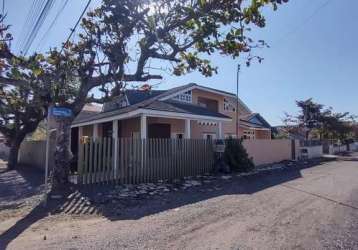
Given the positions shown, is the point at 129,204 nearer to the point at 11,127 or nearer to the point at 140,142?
the point at 140,142

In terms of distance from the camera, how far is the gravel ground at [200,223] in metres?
5.33

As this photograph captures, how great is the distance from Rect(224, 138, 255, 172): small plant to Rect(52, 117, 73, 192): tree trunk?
8202mm

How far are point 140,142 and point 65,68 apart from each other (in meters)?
3.88

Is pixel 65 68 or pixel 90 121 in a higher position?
pixel 65 68

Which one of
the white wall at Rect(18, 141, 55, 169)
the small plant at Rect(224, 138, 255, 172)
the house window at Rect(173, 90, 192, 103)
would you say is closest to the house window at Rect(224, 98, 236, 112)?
the house window at Rect(173, 90, 192, 103)

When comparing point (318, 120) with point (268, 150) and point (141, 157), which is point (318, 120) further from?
point (141, 157)

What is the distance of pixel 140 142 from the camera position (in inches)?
475

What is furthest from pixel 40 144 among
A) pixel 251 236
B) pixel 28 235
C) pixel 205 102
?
pixel 251 236

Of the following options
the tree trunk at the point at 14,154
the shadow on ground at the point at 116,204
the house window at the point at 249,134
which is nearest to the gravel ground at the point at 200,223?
the shadow on ground at the point at 116,204

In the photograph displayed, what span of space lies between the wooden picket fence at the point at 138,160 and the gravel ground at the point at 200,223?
1.51m

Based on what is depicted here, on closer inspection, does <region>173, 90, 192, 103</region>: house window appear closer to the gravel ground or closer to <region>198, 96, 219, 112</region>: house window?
<region>198, 96, 219, 112</region>: house window

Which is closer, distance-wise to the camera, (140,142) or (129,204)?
(129,204)

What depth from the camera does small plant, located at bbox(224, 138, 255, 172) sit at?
52.3 ft

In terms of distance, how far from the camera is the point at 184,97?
70.5 feet
